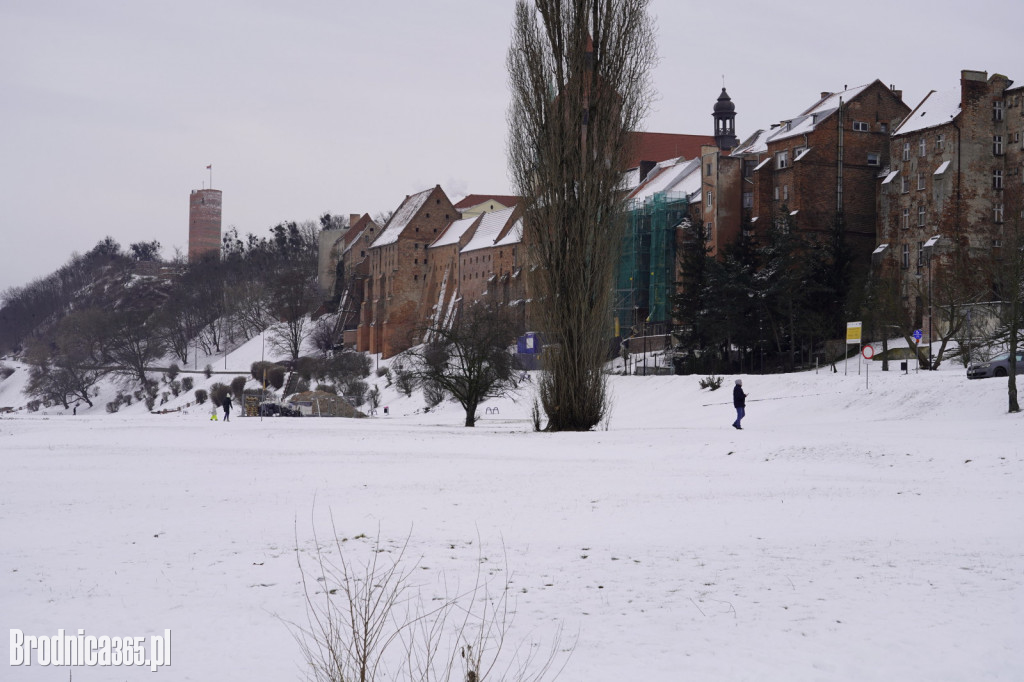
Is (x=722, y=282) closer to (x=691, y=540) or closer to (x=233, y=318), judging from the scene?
(x=691, y=540)

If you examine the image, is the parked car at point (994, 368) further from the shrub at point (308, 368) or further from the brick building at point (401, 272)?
the brick building at point (401, 272)

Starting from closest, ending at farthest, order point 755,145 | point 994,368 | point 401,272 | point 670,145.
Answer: point 994,368 < point 755,145 < point 670,145 < point 401,272

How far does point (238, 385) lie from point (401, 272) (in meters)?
23.1

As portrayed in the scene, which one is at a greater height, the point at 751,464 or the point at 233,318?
the point at 233,318

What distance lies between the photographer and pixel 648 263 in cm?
7069

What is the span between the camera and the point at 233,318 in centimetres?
12700

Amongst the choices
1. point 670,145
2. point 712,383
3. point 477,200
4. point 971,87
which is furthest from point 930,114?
point 477,200

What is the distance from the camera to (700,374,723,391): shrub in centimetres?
4512

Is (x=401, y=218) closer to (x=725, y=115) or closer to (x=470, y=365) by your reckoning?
(x=725, y=115)

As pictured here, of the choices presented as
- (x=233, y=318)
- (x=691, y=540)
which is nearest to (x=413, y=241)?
(x=233, y=318)

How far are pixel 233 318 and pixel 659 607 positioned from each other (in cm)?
12338

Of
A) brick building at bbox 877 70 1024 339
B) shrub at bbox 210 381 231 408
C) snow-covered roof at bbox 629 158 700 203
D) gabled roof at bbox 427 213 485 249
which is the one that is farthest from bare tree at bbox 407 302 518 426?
gabled roof at bbox 427 213 485 249

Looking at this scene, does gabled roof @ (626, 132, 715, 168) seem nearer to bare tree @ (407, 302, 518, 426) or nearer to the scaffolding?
the scaffolding

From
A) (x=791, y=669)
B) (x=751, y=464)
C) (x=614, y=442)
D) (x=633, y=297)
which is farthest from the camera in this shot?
(x=633, y=297)
